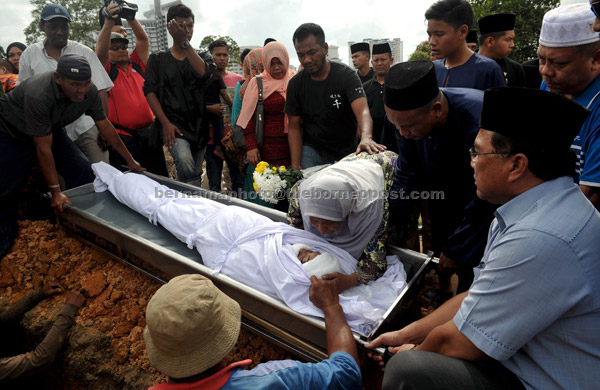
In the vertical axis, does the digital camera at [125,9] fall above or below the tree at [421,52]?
above

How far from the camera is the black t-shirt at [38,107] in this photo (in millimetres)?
3418

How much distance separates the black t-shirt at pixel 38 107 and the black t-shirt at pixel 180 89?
73cm

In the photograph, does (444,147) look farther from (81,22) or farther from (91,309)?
(81,22)

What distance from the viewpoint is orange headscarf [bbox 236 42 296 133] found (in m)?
4.05

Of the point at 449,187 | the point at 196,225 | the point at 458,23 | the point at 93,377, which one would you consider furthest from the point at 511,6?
the point at 93,377

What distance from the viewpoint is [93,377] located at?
283 centimetres

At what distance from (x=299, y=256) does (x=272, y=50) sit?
2.62 meters

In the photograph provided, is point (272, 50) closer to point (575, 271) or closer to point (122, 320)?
point (122, 320)

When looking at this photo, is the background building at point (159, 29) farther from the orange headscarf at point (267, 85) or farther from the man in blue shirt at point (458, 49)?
the man in blue shirt at point (458, 49)

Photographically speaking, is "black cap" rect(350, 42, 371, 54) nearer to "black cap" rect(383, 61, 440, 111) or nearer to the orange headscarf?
the orange headscarf

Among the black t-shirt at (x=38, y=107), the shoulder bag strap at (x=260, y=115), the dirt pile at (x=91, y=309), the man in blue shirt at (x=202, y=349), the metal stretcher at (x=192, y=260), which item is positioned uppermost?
the black t-shirt at (x=38, y=107)

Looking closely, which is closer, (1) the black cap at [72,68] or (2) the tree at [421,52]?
(1) the black cap at [72,68]

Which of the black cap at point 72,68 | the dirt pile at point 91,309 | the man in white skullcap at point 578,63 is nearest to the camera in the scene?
the man in white skullcap at point 578,63

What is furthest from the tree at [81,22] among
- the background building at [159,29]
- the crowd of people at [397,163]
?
the crowd of people at [397,163]
